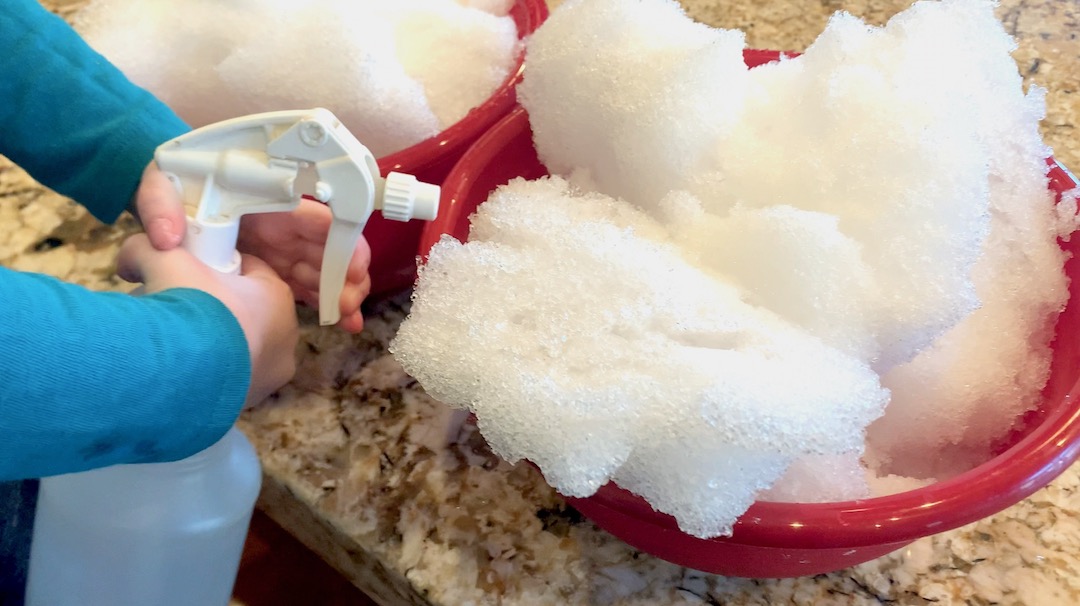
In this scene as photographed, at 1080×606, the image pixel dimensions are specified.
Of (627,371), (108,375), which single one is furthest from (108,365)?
(627,371)

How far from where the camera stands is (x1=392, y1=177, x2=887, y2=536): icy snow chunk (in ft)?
0.97

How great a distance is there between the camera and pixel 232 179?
37 cm

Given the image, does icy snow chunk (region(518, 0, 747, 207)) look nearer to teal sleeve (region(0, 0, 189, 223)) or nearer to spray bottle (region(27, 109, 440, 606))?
spray bottle (region(27, 109, 440, 606))

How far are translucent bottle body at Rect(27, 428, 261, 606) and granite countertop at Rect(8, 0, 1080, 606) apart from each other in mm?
37

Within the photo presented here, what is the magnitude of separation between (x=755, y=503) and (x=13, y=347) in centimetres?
29

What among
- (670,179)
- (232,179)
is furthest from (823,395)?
(232,179)

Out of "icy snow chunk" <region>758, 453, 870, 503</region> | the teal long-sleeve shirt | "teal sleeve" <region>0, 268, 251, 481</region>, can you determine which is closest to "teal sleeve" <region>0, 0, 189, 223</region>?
the teal long-sleeve shirt

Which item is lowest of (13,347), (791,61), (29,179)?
(29,179)

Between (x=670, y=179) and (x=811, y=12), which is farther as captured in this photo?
(x=811, y=12)

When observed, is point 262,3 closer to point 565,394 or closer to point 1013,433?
Answer: point 565,394

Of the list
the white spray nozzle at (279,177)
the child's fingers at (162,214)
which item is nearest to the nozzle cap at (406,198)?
the white spray nozzle at (279,177)

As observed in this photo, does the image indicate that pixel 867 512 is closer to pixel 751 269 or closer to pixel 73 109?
pixel 751 269

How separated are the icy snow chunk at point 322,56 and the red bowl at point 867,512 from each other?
0.47 ft

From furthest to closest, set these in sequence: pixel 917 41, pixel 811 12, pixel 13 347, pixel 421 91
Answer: pixel 811 12 → pixel 421 91 → pixel 917 41 → pixel 13 347
